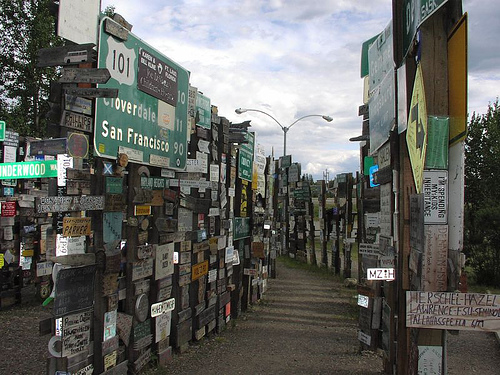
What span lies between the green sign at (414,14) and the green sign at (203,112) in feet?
12.1

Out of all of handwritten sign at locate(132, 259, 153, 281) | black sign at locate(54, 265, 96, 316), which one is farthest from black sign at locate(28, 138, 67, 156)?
handwritten sign at locate(132, 259, 153, 281)

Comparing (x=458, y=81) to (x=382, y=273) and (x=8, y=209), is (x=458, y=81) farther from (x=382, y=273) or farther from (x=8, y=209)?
A: (x=8, y=209)

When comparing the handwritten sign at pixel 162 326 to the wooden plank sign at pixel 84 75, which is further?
the handwritten sign at pixel 162 326

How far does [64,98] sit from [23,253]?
6.63 m

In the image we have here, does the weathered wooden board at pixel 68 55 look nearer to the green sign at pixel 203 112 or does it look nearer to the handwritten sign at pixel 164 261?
the handwritten sign at pixel 164 261

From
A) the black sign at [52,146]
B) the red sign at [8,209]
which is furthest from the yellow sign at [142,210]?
the red sign at [8,209]

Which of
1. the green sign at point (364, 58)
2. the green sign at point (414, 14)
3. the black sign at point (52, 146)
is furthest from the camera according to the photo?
the green sign at point (364, 58)

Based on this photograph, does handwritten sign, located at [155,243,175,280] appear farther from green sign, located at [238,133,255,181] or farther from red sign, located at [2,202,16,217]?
red sign, located at [2,202,16,217]

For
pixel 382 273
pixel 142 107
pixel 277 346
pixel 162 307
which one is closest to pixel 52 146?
pixel 142 107

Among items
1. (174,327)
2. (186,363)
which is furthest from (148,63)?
(186,363)

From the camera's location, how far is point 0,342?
7348mm

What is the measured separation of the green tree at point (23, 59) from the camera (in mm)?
20500

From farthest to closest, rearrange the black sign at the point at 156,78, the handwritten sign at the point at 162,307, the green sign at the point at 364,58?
1. the green sign at the point at 364,58
2. the handwritten sign at the point at 162,307
3. the black sign at the point at 156,78

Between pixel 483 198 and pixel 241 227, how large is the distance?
10.2 metres
